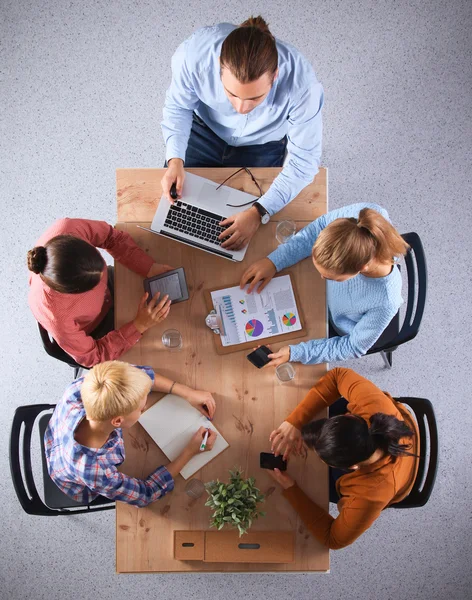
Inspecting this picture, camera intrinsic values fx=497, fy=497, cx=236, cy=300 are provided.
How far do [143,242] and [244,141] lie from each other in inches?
25.4

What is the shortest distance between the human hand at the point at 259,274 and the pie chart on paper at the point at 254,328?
0.37 feet

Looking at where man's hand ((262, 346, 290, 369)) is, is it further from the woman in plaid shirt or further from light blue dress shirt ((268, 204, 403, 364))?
the woman in plaid shirt

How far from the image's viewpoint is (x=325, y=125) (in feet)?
9.07

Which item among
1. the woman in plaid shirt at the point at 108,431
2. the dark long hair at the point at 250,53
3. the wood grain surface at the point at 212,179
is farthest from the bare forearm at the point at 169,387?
the dark long hair at the point at 250,53

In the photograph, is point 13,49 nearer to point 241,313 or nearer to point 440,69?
point 241,313

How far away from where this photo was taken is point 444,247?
8.87 feet

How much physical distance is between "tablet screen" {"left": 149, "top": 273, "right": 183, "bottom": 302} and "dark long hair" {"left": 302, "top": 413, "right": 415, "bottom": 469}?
2.22 ft

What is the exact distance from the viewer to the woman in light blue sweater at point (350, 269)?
1565 mm

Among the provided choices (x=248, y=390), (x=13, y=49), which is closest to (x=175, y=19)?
(x=13, y=49)

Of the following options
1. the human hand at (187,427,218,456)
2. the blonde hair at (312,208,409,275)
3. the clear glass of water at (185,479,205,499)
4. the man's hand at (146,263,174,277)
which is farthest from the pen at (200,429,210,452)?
the blonde hair at (312,208,409,275)

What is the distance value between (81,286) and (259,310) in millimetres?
641

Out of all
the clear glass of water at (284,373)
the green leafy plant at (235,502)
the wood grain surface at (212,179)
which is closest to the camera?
the green leafy plant at (235,502)

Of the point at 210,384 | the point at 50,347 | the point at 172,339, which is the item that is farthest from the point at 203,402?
the point at 50,347

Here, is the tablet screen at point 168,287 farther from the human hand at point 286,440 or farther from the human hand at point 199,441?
the human hand at point 286,440
